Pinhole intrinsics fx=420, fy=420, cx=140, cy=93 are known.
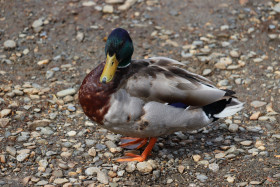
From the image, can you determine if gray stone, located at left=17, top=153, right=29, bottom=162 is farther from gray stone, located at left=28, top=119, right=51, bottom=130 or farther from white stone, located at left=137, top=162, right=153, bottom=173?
white stone, located at left=137, top=162, right=153, bottom=173

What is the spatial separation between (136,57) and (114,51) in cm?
209

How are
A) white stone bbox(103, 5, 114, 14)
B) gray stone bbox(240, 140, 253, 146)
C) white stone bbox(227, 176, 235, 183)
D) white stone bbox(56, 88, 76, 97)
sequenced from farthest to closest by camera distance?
white stone bbox(103, 5, 114, 14)
white stone bbox(56, 88, 76, 97)
gray stone bbox(240, 140, 253, 146)
white stone bbox(227, 176, 235, 183)

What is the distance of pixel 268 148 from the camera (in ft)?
13.4

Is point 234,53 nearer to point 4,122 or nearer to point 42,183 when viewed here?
point 4,122

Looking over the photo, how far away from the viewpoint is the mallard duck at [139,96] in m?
3.58

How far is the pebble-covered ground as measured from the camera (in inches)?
150

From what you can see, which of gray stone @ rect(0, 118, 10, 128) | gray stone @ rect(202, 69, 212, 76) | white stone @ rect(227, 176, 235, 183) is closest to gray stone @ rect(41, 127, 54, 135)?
gray stone @ rect(0, 118, 10, 128)

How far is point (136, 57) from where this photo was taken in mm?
5684

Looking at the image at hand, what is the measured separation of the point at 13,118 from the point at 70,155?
879 mm

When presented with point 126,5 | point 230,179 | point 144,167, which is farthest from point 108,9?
point 230,179

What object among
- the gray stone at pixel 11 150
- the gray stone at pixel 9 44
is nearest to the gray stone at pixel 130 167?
the gray stone at pixel 11 150

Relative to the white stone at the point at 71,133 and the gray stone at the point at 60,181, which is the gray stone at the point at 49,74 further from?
the gray stone at the point at 60,181

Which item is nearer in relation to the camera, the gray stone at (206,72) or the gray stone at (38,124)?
the gray stone at (38,124)

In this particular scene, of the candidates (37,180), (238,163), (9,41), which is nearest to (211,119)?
(238,163)
